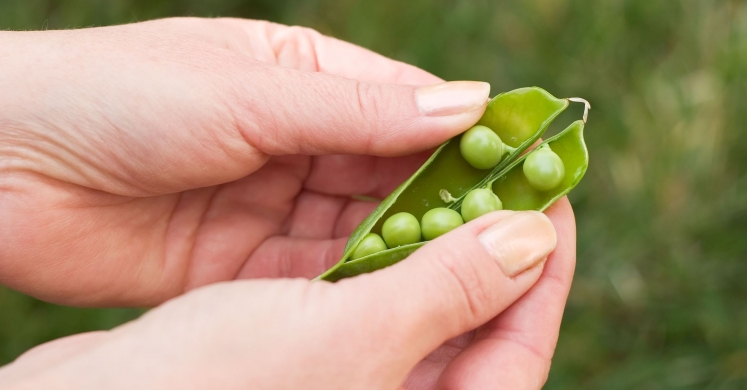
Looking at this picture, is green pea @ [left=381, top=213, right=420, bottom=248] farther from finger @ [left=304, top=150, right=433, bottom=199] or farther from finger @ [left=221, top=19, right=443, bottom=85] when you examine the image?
finger @ [left=221, top=19, right=443, bottom=85]

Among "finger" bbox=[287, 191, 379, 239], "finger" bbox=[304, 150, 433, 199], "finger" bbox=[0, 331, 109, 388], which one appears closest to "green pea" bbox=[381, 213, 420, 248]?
"finger" bbox=[304, 150, 433, 199]

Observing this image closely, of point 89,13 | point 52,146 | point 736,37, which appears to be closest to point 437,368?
point 52,146

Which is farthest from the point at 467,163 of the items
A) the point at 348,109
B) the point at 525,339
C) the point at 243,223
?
the point at 243,223

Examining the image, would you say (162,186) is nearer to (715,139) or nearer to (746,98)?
(715,139)

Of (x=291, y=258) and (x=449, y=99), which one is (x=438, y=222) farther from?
(x=291, y=258)

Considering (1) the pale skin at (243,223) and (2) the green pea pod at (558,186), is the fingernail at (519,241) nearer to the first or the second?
(1) the pale skin at (243,223)

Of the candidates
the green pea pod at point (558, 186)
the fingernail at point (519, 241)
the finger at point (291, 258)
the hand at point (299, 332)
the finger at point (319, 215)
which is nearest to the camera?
the hand at point (299, 332)

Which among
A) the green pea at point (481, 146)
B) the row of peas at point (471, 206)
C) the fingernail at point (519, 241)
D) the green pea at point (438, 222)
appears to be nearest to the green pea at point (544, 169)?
the row of peas at point (471, 206)

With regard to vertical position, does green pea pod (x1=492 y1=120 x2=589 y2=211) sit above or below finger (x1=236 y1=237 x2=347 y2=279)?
above
